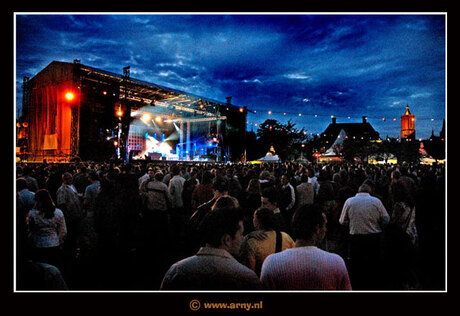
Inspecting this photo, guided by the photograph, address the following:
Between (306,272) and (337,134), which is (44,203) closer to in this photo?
(306,272)

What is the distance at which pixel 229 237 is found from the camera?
1.70m

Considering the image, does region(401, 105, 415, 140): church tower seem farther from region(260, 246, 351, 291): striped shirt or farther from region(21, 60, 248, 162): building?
region(260, 246, 351, 291): striped shirt

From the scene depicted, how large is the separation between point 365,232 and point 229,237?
3.11m

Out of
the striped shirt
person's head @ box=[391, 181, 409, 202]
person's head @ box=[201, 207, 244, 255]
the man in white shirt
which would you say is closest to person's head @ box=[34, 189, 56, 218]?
person's head @ box=[201, 207, 244, 255]

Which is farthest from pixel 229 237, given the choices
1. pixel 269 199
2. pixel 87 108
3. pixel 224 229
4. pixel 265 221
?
pixel 87 108

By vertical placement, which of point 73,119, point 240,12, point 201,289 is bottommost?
point 201,289

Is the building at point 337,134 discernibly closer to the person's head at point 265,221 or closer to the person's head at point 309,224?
the person's head at point 265,221

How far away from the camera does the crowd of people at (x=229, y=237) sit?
1.77 metres

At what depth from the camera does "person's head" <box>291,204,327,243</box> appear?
1938mm

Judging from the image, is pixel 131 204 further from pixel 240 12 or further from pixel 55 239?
pixel 240 12

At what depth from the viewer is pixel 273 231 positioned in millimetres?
2699

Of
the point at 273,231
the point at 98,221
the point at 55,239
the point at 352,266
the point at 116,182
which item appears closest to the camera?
the point at 273,231
